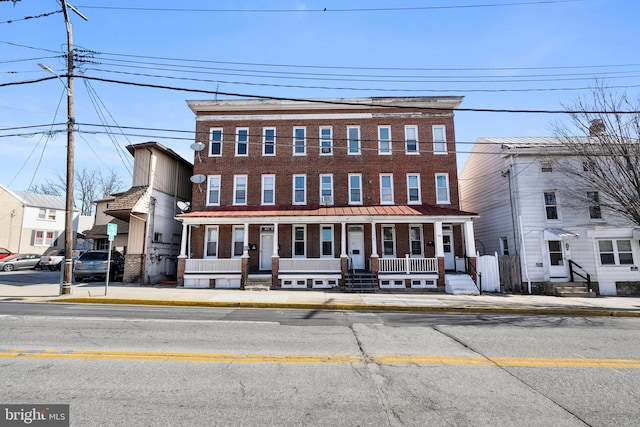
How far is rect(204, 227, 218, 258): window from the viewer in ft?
65.2

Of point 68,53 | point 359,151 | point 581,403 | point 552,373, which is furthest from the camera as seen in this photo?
point 359,151

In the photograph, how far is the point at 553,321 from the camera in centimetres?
957

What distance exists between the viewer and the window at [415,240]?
19.2 metres

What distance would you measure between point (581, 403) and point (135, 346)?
22.8 ft

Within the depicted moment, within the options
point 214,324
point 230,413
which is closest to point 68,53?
point 214,324

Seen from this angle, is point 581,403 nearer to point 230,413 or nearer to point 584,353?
point 584,353

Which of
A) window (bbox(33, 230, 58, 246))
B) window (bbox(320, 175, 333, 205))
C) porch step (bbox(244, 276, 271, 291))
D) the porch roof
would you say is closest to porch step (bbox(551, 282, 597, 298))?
the porch roof

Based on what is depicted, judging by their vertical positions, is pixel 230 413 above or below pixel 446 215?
below

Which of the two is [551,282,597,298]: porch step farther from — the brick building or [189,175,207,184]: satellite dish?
[189,175,207,184]: satellite dish

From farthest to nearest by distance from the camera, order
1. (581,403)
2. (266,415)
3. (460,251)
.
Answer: (460,251), (581,403), (266,415)

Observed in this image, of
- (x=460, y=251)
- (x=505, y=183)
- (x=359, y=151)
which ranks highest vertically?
(x=359, y=151)

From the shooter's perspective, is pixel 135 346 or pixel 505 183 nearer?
pixel 135 346

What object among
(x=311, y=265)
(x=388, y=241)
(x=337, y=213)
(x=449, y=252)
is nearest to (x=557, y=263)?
(x=449, y=252)

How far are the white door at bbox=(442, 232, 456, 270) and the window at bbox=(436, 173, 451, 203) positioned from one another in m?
2.06
